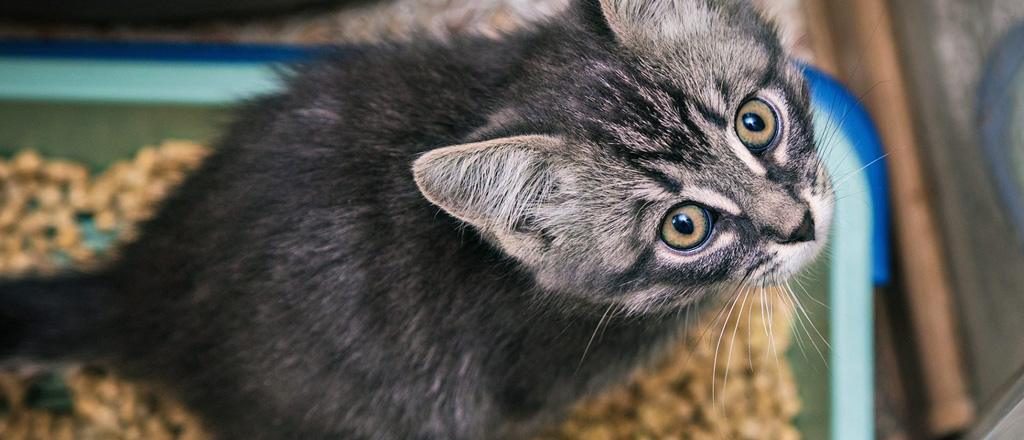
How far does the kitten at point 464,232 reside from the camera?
1.48m

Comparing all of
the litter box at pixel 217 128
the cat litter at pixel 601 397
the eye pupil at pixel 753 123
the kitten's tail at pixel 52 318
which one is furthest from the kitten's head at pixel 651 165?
the kitten's tail at pixel 52 318

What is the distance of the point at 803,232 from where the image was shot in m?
1.54

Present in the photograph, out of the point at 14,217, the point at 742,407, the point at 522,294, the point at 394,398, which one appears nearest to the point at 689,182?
the point at 522,294

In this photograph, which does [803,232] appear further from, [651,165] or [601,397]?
[601,397]

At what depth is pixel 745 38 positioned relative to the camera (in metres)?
1.60

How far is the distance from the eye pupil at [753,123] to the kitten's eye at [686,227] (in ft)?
0.64

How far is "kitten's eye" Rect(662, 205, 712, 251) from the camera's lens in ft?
4.95

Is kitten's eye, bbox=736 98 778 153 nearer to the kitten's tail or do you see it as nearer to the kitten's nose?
the kitten's nose

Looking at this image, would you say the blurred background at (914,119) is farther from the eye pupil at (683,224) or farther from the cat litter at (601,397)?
the eye pupil at (683,224)

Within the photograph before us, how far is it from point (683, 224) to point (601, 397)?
948 millimetres

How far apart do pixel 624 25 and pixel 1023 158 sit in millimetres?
1326

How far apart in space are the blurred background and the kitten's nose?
0.98 meters

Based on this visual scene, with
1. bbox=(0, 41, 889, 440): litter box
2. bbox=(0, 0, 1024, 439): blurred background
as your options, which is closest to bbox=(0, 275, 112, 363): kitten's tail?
bbox=(0, 41, 889, 440): litter box

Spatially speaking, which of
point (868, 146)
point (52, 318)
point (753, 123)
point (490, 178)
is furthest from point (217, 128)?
point (868, 146)
